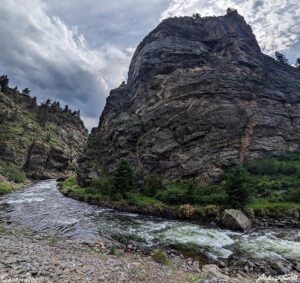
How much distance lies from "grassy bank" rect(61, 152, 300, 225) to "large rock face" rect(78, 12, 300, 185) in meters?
7.59

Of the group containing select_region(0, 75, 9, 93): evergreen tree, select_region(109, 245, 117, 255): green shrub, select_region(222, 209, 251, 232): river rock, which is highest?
select_region(0, 75, 9, 93): evergreen tree

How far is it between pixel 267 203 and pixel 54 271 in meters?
45.0

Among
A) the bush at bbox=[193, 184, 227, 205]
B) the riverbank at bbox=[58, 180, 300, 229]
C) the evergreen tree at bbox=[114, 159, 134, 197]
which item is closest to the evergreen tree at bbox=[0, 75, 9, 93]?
the evergreen tree at bbox=[114, 159, 134, 197]

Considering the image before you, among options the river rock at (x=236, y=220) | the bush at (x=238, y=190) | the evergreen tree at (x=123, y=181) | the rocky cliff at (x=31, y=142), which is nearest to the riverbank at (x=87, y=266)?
the river rock at (x=236, y=220)

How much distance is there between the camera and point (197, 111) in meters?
80.1

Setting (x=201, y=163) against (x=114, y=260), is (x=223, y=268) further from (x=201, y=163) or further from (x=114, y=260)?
(x=201, y=163)

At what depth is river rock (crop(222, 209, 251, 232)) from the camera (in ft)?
128

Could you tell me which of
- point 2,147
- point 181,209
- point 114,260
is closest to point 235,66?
point 181,209

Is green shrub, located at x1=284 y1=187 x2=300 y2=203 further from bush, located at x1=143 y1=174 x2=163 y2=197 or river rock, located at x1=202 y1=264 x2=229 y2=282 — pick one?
river rock, located at x1=202 y1=264 x2=229 y2=282

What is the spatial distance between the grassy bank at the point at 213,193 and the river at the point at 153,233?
17.5ft

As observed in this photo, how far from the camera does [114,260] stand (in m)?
21.1

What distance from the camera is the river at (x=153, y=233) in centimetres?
2877

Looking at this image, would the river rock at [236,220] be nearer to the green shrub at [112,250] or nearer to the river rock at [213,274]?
the river rock at [213,274]

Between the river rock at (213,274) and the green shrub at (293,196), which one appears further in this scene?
the green shrub at (293,196)
